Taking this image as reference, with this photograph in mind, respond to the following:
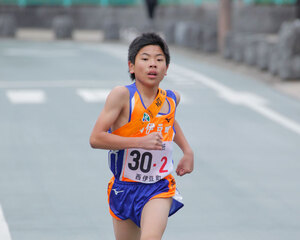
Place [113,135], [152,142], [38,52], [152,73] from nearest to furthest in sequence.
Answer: [152,142]
[113,135]
[152,73]
[38,52]

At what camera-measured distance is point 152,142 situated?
14.1 feet

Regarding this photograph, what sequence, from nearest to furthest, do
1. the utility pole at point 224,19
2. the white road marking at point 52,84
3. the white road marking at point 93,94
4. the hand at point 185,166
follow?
the hand at point 185,166, the white road marking at point 93,94, the white road marking at point 52,84, the utility pole at point 224,19

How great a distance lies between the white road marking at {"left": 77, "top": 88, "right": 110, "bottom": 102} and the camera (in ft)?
48.2

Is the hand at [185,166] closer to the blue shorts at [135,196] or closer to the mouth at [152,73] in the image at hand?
the blue shorts at [135,196]

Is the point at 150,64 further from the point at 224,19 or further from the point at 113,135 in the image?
the point at 224,19

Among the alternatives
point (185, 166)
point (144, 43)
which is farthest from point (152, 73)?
point (185, 166)

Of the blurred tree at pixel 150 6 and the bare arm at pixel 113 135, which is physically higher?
the bare arm at pixel 113 135

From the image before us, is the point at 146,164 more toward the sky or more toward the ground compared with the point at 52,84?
more toward the sky

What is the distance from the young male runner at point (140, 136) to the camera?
4.52m

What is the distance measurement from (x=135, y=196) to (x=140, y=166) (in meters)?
0.18

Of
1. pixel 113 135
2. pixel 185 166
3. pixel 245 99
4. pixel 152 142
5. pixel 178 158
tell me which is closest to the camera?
pixel 152 142

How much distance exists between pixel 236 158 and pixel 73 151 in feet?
6.86

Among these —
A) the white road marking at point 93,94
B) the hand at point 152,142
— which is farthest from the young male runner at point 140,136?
the white road marking at point 93,94

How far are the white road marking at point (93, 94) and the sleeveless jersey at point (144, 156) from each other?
32.5ft
